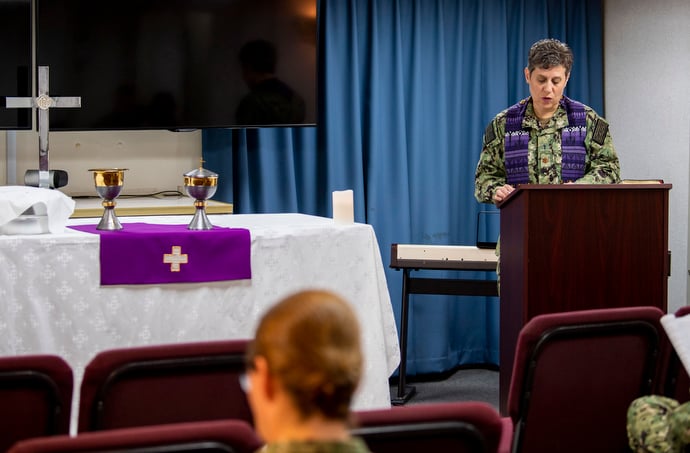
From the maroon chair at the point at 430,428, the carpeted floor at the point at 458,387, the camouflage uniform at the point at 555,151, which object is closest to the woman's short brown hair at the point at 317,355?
the maroon chair at the point at 430,428

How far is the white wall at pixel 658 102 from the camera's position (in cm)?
595

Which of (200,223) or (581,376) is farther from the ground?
(200,223)

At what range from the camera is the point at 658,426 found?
195 centimetres

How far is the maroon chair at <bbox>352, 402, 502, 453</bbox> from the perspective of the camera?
71.4 inches

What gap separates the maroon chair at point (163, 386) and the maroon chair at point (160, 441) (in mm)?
599

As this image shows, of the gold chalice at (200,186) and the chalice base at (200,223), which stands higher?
the gold chalice at (200,186)

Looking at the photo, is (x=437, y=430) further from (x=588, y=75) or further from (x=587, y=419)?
(x=588, y=75)

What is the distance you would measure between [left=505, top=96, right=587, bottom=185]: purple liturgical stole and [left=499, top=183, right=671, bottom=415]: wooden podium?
60 cm

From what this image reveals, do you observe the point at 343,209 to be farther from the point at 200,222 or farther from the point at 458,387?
the point at 458,387

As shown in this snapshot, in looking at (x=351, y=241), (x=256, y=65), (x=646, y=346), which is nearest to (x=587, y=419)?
(x=646, y=346)

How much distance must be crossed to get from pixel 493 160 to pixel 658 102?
6.98ft

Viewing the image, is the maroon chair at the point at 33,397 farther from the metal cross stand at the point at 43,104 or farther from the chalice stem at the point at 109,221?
the metal cross stand at the point at 43,104

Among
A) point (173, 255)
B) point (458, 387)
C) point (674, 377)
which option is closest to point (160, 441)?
point (674, 377)

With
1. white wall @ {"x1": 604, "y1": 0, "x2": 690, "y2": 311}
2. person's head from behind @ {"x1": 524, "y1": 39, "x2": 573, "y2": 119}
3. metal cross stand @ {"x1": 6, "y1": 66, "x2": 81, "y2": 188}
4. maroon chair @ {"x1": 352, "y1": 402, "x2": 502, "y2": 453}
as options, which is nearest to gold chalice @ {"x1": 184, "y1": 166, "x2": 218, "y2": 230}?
metal cross stand @ {"x1": 6, "y1": 66, "x2": 81, "y2": 188}
